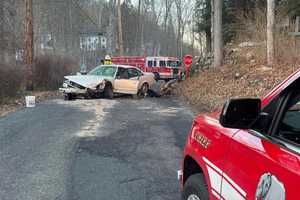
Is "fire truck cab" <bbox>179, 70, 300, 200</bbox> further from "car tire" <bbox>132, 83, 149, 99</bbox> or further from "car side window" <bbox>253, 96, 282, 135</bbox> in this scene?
"car tire" <bbox>132, 83, 149, 99</bbox>

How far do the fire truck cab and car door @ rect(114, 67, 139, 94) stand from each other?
17.2 metres

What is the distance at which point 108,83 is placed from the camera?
19844mm

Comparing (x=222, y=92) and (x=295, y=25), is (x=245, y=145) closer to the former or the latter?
(x=222, y=92)

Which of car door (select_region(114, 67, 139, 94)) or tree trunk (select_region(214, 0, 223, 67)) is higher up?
tree trunk (select_region(214, 0, 223, 67))

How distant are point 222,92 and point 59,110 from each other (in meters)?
6.15

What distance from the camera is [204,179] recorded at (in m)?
3.47

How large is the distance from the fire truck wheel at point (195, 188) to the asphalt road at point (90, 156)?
74.0 inches

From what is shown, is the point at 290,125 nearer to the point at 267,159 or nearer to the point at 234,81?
the point at 267,159

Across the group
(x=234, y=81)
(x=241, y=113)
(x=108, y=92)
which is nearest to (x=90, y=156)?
(x=241, y=113)

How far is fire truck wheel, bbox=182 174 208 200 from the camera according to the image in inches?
133

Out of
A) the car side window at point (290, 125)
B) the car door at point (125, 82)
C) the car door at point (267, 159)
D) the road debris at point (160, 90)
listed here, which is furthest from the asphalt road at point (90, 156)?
the road debris at point (160, 90)

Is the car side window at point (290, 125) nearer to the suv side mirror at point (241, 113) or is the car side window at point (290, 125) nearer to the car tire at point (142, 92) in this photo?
the suv side mirror at point (241, 113)

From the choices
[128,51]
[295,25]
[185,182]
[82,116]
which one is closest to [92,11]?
[128,51]

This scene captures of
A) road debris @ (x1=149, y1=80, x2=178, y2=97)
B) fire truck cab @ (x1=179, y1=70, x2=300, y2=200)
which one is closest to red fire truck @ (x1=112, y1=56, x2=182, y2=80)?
road debris @ (x1=149, y1=80, x2=178, y2=97)
